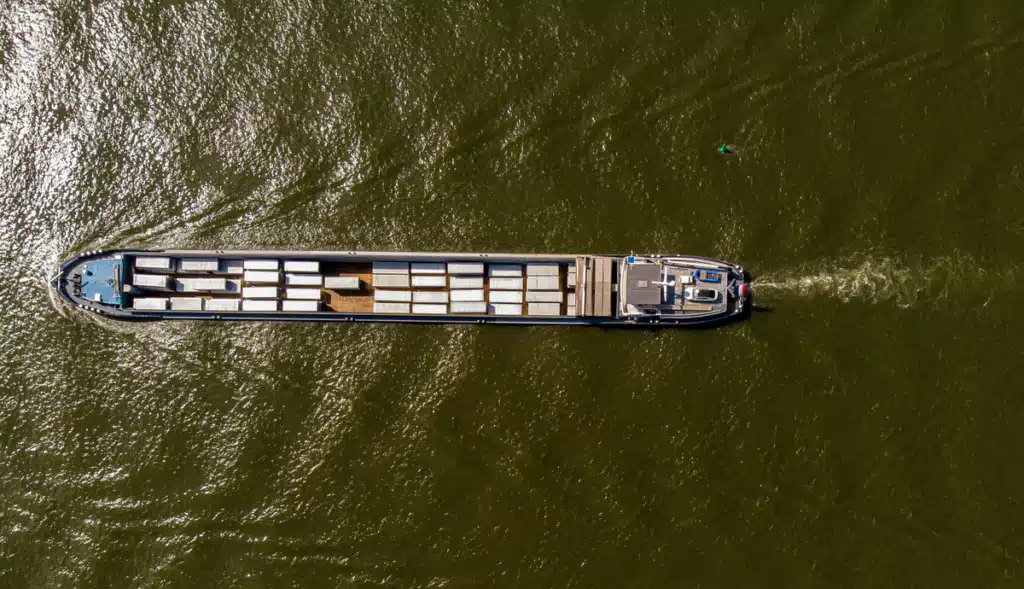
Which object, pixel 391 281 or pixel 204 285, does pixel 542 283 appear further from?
pixel 204 285

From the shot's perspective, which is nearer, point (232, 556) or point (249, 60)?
point (232, 556)

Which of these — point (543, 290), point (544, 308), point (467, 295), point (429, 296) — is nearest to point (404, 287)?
point (429, 296)

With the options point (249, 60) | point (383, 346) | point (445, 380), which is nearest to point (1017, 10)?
point (445, 380)

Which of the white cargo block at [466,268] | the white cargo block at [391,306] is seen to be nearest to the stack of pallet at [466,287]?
the white cargo block at [466,268]

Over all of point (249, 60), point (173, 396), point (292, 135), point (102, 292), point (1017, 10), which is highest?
point (1017, 10)

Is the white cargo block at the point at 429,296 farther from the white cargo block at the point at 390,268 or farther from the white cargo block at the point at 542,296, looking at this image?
the white cargo block at the point at 542,296

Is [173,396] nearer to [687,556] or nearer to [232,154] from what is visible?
[232,154]
